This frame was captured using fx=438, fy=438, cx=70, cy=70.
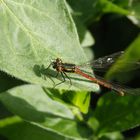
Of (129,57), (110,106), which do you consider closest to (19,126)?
(110,106)

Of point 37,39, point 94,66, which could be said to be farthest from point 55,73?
point 94,66

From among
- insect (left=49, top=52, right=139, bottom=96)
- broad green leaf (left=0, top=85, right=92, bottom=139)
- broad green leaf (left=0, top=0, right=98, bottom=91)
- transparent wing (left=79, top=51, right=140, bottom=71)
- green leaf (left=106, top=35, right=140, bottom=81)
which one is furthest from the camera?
transparent wing (left=79, top=51, right=140, bottom=71)

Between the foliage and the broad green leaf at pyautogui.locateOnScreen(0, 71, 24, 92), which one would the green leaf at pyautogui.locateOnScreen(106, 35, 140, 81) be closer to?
the foliage

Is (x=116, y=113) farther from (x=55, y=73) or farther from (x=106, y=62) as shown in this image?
(x=55, y=73)

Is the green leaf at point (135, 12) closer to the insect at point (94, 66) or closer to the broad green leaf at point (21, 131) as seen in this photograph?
the insect at point (94, 66)

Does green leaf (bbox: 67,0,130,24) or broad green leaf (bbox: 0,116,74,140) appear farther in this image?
green leaf (bbox: 67,0,130,24)

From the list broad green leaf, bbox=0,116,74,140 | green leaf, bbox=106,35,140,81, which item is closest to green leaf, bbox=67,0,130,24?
green leaf, bbox=106,35,140,81
